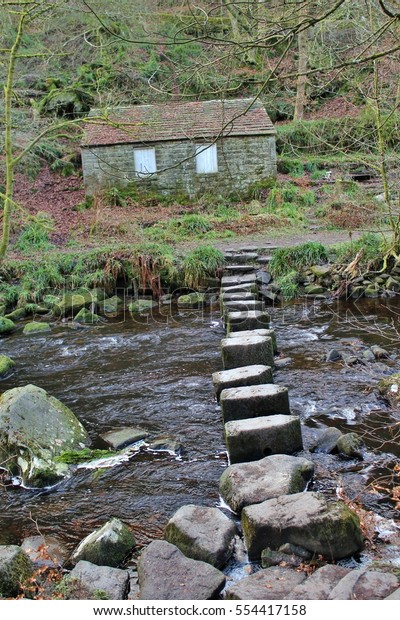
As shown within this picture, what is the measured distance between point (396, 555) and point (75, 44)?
84.2 feet

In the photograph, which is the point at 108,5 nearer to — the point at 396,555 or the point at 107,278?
the point at 107,278

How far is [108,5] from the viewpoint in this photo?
21281mm

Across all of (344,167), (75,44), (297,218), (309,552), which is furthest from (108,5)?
(309,552)

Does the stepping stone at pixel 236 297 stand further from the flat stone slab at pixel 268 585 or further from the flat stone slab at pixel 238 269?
the flat stone slab at pixel 268 585

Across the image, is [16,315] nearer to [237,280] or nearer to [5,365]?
[5,365]

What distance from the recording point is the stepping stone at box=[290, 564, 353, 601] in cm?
321

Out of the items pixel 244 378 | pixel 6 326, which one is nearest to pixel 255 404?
A: pixel 244 378

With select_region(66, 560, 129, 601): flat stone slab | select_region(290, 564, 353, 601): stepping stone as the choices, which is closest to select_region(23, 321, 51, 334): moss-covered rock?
select_region(66, 560, 129, 601): flat stone slab

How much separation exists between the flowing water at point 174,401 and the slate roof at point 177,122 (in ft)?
29.1

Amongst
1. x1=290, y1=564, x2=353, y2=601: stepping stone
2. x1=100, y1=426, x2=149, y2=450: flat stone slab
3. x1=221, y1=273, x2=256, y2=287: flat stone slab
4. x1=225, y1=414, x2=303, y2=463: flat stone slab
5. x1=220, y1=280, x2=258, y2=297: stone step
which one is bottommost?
x1=100, y1=426, x2=149, y2=450: flat stone slab

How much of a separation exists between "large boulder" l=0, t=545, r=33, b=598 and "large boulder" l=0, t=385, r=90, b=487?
4.69 ft

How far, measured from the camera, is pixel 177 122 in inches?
744

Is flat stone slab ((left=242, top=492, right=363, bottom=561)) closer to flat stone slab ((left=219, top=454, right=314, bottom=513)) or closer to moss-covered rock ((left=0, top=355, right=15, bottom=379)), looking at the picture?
flat stone slab ((left=219, top=454, right=314, bottom=513))

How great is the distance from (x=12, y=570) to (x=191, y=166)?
642 inches
